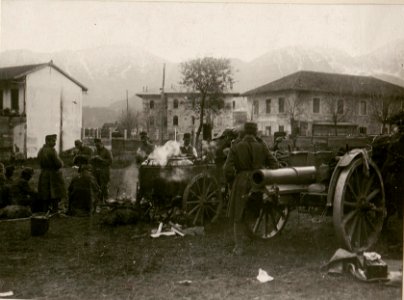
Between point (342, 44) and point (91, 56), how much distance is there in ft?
9.66

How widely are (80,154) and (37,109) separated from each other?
3.87 feet

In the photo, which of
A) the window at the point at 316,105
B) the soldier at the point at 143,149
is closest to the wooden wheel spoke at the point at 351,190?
the window at the point at 316,105

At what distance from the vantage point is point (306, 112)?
547 cm

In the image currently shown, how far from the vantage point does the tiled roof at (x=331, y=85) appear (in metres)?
4.89

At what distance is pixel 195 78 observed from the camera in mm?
5391

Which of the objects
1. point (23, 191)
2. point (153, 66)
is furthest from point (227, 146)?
point (23, 191)

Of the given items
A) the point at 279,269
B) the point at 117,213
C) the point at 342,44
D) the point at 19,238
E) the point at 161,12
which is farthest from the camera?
the point at 117,213

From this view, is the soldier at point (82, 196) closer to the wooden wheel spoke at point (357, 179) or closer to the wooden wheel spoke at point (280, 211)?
the wooden wheel spoke at point (280, 211)

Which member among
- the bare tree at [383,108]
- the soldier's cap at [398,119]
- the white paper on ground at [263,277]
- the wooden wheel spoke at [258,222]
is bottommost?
the white paper on ground at [263,277]

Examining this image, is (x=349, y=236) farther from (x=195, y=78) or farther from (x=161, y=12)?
(x=161, y=12)

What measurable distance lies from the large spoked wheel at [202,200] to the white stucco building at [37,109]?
2.06m

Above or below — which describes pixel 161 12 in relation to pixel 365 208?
above

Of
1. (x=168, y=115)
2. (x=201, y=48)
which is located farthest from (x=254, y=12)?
(x=168, y=115)

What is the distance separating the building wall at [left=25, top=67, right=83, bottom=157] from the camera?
22.8ft
